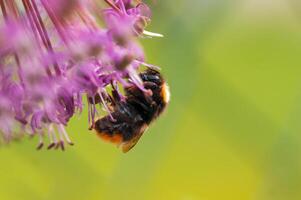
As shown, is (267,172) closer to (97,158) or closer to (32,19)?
(97,158)

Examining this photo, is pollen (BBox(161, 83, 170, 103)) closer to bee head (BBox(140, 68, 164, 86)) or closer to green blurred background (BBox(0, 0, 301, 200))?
bee head (BBox(140, 68, 164, 86))

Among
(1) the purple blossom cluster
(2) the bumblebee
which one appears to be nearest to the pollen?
(2) the bumblebee

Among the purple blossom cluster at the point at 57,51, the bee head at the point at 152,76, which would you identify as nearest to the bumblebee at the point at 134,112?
the bee head at the point at 152,76

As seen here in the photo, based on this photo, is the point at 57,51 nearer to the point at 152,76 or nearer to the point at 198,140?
the point at 152,76

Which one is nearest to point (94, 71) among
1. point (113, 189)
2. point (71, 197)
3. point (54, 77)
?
point (54, 77)

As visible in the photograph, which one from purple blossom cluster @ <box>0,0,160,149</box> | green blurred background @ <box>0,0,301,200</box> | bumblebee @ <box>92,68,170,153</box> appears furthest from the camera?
green blurred background @ <box>0,0,301,200</box>

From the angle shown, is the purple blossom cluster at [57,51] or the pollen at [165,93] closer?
the purple blossom cluster at [57,51]

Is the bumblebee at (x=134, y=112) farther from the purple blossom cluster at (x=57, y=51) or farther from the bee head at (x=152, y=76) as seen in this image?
the purple blossom cluster at (x=57, y=51)
